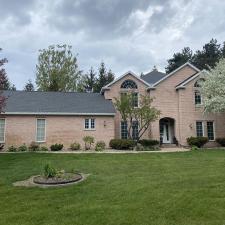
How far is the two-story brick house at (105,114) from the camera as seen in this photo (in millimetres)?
23297

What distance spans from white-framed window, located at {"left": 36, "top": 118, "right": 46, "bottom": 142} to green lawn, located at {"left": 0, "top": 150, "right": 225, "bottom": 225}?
1062 centimetres

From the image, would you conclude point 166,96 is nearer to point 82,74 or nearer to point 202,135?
point 202,135

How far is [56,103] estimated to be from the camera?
83.5ft

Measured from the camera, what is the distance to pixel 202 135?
1094 inches

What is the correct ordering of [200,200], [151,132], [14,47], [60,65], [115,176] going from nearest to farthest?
1. [200,200]
2. [115,176]
3. [14,47]
4. [151,132]
5. [60,65]

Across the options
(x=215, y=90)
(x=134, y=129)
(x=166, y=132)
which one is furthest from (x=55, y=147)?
(x=215, y=90)

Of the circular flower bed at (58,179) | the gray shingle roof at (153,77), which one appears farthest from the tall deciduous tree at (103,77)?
the circular flower bed at (58,179)

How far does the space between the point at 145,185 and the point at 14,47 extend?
58.3 ft

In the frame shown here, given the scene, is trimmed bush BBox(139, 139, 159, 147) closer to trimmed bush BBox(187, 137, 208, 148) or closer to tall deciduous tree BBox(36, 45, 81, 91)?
trimmed bush BBox(187, 137, 208, 148)

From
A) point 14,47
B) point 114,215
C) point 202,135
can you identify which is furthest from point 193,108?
point 114,215

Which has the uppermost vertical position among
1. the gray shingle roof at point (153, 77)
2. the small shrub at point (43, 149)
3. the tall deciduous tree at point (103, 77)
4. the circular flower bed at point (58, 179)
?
the tall deciduous tree at point (103, 77)

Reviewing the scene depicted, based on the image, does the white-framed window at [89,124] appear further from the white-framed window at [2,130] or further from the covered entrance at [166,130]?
the covered entrance at [166,130]

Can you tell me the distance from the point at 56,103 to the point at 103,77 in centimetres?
2340

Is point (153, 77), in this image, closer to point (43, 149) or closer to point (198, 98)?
point (198, 98)
